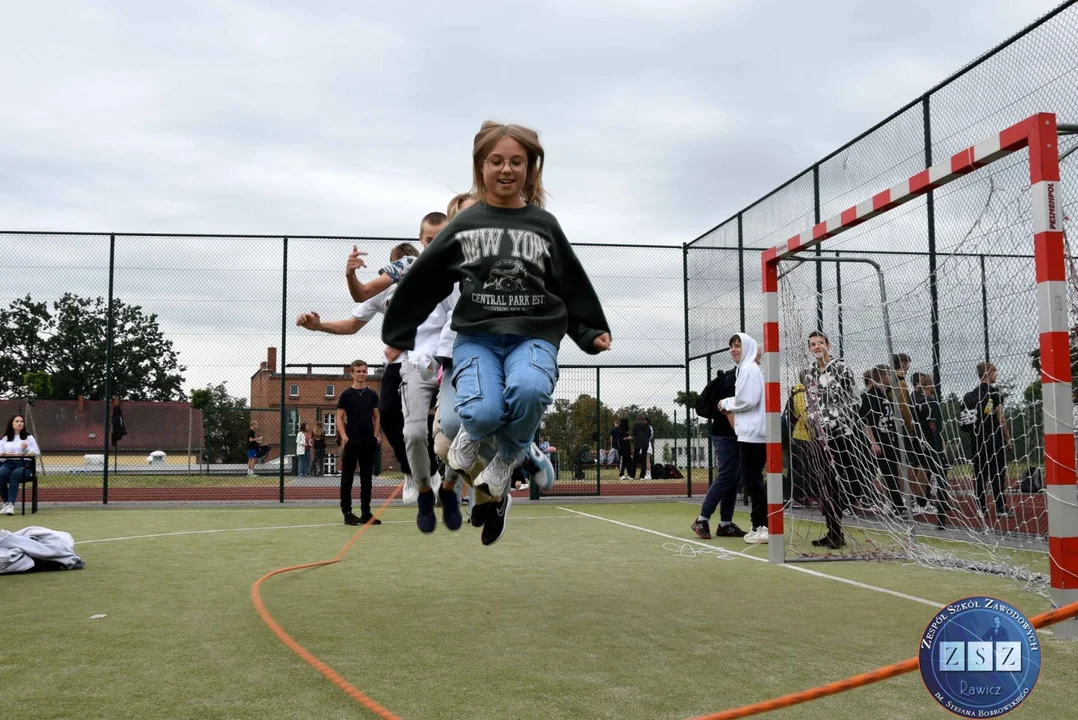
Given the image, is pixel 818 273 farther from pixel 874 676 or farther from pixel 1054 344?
pixel 874 676

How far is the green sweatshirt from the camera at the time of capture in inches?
159

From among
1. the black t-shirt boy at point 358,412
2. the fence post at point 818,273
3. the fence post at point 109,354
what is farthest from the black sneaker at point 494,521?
the fence post at point 109,354

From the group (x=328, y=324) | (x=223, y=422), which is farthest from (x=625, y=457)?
(x=328, y=324)

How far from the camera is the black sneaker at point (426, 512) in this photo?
16.3 feet

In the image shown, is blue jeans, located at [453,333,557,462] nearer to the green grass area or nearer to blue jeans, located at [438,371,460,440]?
blue jeans, located at [438,371,460,440]

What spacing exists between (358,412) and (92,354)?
749 cm

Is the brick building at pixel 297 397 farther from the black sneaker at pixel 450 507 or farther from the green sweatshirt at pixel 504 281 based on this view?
the green sweatshirt at pixel 504 281

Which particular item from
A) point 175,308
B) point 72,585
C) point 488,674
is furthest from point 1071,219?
point 175,308

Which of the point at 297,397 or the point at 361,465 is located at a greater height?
the point at 297,397

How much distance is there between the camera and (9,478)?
12656mm

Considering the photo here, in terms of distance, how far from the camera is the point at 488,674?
366 cm

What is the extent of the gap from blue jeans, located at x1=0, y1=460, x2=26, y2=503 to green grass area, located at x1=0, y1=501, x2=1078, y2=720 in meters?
5.94

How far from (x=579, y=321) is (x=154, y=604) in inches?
118

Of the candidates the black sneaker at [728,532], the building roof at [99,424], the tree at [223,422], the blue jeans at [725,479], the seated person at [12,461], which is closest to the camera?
the blue jeans at [725,479]
